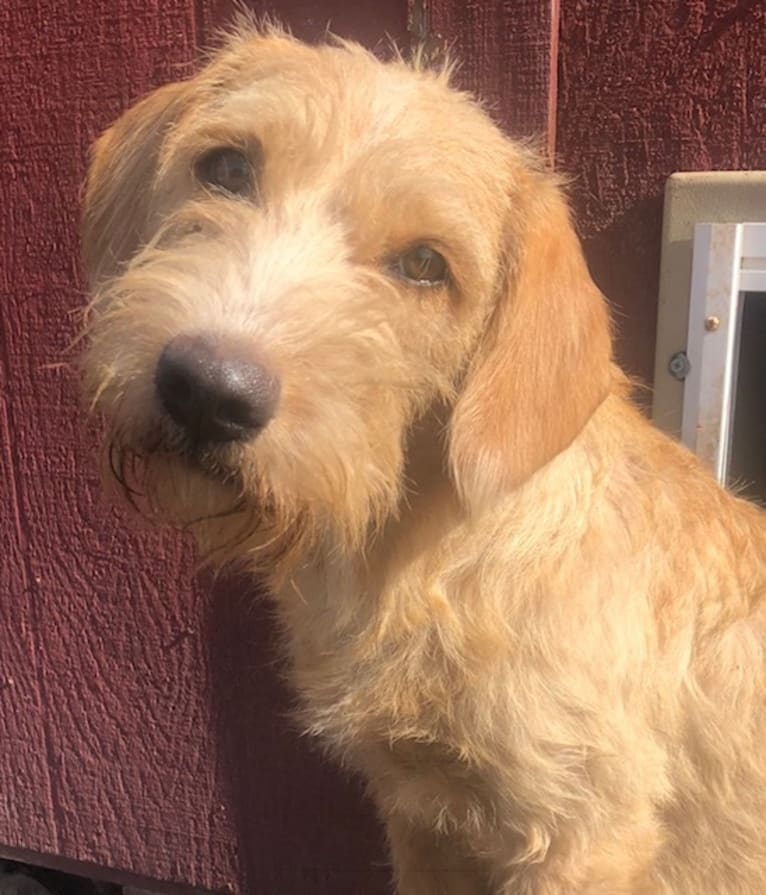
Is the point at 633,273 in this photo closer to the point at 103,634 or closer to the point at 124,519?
the point at 124,519

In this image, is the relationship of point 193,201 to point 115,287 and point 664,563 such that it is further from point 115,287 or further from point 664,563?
point 664,563

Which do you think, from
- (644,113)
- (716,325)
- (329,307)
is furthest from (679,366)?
(329,307)

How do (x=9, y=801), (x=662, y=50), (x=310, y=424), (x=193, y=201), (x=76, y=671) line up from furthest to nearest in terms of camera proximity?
1. (x=9, y=801)
2. (x=76, y=671)
3. (x=662, y=50)
4. (x=193, y=201)
5. (x=310, y=424)

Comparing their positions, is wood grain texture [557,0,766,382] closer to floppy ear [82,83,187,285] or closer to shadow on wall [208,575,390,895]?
floppy ear [82,83,187,285]

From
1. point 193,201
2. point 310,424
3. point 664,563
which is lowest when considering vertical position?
point 664,563

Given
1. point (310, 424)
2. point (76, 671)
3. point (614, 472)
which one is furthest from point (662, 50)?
point (76, 671)
